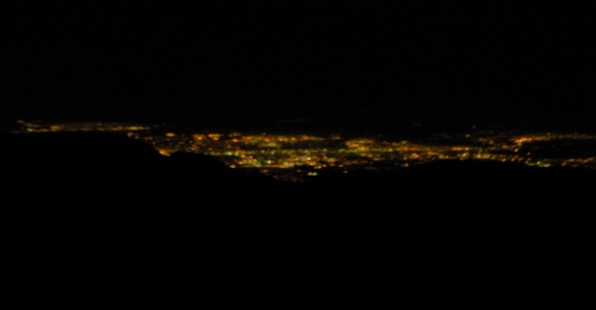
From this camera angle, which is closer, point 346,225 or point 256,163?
point 346,225

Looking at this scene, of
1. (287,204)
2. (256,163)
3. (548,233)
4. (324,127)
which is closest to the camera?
(548,233)

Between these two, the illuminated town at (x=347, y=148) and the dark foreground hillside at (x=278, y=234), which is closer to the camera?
the dark foreground hillside at (x=278, y=234)

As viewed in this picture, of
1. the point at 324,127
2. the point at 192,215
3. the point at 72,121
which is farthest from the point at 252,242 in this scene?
the point at 72,121

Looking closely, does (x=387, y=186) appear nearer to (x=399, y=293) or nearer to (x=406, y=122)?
(x=399, y=293)

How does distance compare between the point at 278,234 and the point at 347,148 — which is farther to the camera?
the point at 347,148
